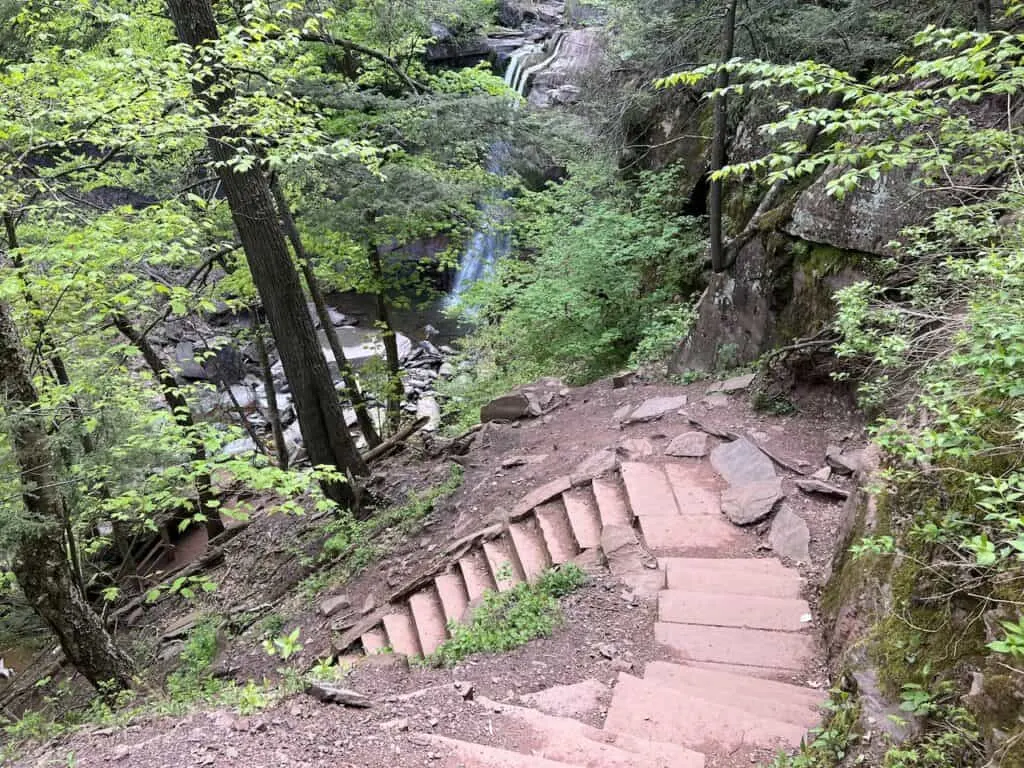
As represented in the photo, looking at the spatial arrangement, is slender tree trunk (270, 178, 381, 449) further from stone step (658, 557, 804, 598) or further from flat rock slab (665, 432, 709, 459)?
stone step (658, 557, 804, 598)

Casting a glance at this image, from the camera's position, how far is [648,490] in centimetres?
612

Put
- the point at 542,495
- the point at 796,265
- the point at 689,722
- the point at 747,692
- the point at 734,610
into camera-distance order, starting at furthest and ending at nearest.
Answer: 1. the point at 796,265
2. the point at 542,495
3. the point at 734,610
4. the point at 747,692
5. the point at 689,722

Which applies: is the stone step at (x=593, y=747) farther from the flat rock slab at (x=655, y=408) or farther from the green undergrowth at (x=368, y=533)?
the flat rock slab at (x=655, y=408)

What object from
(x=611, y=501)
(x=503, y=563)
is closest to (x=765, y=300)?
(x=611, y=501)

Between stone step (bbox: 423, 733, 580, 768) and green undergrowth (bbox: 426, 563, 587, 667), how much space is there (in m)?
1.46

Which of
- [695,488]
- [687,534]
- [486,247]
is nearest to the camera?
[687,534]

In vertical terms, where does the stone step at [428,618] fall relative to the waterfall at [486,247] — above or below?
below

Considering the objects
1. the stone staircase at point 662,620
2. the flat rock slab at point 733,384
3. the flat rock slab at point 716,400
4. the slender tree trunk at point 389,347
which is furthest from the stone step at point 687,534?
the slender tree trunk at point 389,347

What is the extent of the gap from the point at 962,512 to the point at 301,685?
12.2 ft

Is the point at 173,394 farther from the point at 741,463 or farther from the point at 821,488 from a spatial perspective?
the point at 821,488

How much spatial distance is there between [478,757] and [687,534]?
3115mm

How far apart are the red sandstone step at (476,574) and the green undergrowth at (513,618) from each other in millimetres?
592

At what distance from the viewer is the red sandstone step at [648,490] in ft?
19.1

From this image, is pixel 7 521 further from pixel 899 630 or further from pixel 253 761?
pixel 899 630
